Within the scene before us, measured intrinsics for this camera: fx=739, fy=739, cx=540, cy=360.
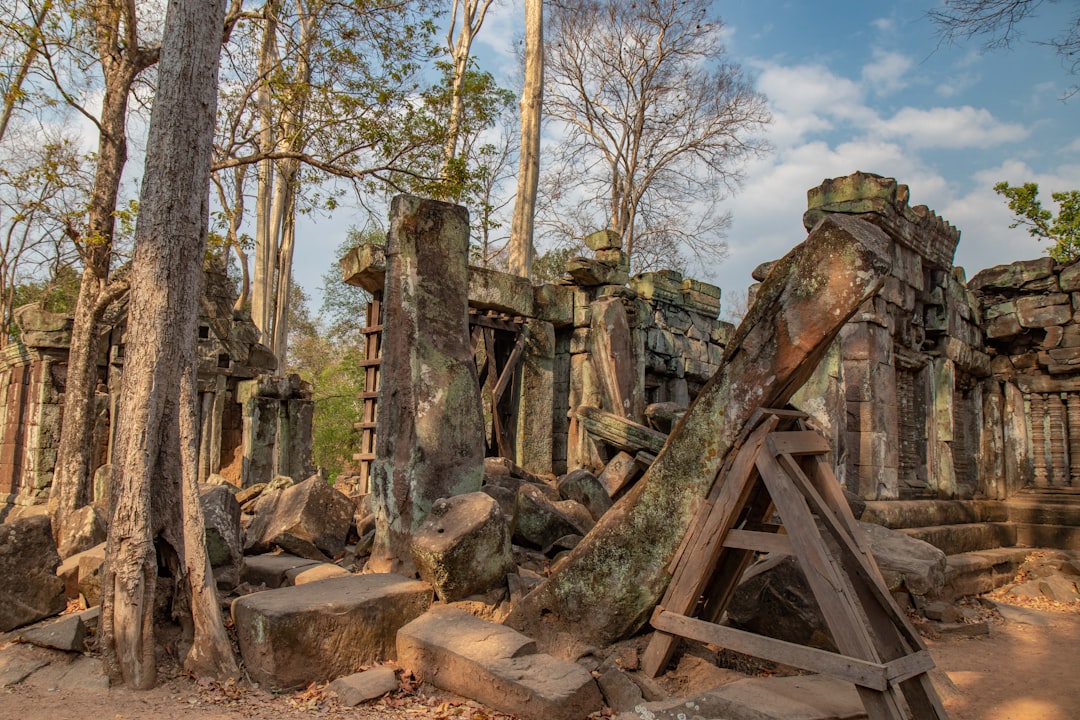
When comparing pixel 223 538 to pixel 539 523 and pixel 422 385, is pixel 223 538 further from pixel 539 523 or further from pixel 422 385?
pixel 539 523

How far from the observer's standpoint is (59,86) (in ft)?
28.0

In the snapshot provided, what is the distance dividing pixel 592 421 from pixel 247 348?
7.41 metres

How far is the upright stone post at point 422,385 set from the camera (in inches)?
210

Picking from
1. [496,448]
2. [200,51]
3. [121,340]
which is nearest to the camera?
[200,51]

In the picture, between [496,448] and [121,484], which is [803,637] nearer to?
[121,484]

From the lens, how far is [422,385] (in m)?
5.46

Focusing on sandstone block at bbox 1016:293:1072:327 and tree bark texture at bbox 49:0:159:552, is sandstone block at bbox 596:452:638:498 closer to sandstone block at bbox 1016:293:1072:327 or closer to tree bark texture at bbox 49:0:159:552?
tree bark texture at bbox 49:0:159:552

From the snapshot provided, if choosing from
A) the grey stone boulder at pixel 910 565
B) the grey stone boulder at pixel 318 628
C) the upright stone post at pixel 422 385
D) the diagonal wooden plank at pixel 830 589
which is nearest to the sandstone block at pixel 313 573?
the upright stone post at pixel 422 385

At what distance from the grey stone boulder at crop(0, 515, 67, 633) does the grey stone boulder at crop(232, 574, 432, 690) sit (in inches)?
67.1

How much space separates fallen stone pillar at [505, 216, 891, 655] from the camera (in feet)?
11.7

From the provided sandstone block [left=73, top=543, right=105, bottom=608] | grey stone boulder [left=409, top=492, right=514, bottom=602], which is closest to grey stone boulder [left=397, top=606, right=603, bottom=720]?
grey stone boulder [left=409, top=492, right=514, bottom=602]

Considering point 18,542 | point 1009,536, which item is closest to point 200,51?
point 18,542

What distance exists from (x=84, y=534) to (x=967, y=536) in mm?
9010

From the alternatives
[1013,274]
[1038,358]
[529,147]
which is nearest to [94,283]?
[529,147]
